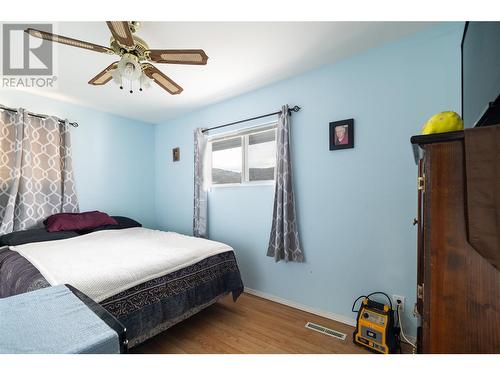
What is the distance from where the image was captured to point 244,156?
110 inches

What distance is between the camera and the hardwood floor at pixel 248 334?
1680 mm

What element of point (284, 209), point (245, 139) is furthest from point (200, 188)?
point (284, 209)

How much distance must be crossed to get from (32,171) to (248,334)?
303cm

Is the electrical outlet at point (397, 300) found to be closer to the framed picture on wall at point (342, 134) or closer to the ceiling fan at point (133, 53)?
the framed picture on wall at point (342, 134)

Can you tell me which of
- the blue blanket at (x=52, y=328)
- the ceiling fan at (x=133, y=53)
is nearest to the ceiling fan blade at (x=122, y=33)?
the ceiling fan at (x=133, y=53)

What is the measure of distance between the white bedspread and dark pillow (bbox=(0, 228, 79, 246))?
111 mm

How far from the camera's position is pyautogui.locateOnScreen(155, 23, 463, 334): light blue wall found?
1.75m

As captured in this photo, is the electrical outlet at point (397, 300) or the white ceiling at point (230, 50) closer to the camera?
the white ceiling at point (230, 50)

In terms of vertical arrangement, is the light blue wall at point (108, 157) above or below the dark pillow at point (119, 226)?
above

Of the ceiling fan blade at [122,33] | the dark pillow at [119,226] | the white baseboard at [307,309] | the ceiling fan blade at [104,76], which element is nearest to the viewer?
the ceiling fan blade at [122,33]

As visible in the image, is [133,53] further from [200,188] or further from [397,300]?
[397,300]

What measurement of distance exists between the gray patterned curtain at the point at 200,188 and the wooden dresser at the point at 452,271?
2.60m

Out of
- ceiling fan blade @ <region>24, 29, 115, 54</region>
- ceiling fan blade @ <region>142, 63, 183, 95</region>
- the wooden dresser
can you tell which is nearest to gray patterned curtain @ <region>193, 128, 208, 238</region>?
ceiling fan blade @ <region>142, 63, 183, 95</region>

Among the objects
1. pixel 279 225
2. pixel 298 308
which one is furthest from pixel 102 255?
pixel 298 308
